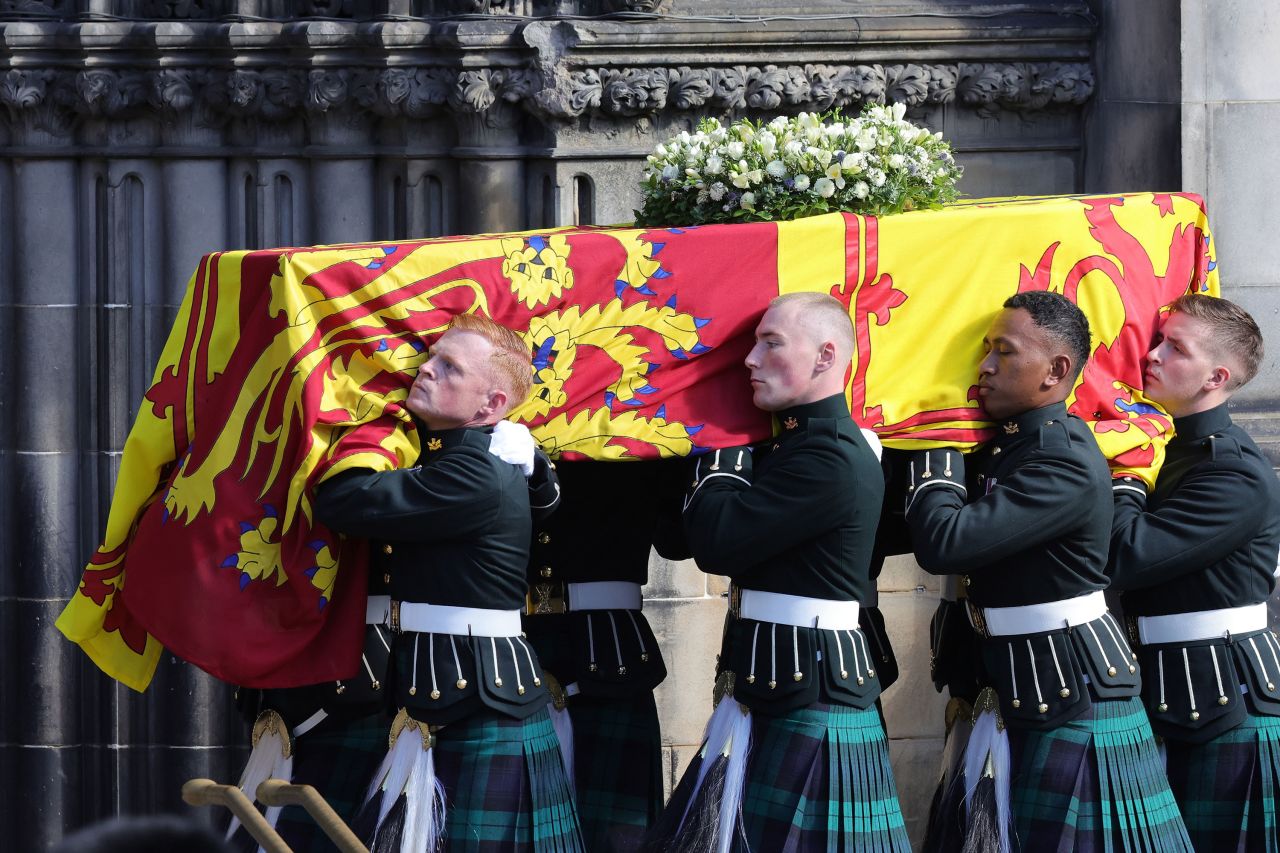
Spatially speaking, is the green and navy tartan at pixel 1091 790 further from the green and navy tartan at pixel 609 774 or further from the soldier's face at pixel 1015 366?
the green and navy tartan at pixel 609 774

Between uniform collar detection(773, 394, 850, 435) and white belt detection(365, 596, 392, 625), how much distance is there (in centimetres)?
106

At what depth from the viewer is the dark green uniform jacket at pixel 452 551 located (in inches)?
169

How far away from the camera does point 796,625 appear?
440cm

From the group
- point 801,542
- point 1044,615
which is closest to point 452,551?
point 801,542

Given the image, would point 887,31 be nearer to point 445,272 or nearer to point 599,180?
point 599,180

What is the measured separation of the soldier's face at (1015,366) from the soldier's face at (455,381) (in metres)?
1.23

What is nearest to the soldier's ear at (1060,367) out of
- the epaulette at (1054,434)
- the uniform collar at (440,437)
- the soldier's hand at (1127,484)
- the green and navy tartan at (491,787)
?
the epaulette at (1054,434)

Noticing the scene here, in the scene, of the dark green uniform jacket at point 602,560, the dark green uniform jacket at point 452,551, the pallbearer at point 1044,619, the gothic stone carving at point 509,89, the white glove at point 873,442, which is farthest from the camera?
the gothic stone carving at point 509,89

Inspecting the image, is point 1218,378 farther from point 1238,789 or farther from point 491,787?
point 491,787

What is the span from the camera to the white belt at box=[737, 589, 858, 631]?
4406 mm

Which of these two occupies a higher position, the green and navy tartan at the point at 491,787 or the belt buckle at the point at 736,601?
the belt buckle at the point at 736,601

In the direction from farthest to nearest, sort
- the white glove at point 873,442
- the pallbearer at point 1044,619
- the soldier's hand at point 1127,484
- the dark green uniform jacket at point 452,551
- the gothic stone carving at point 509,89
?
the gothic stone carving at point 509,89
the soldier's hand at point 1127,484
the white glove at point 873,442
the pallbearer at point 1044,619
the dark green uniform jacket at point 452,551

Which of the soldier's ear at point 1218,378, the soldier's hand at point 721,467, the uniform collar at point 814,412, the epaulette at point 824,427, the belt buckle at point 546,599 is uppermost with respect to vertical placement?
the soldier's ear at point 1218,378

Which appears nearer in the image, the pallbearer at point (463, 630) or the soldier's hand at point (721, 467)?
the pallbearer at point (463, 630)
